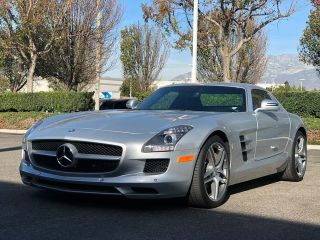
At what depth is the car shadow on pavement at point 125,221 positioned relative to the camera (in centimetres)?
475

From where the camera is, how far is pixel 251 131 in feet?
22.2

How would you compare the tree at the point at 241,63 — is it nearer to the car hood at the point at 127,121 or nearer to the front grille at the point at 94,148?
the car hood at the point at 127,121

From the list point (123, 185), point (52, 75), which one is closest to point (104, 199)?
point (123, 185)

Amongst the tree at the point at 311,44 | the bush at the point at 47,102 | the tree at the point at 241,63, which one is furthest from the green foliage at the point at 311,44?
the bush at the point at 47,102

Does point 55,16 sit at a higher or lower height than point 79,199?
higher

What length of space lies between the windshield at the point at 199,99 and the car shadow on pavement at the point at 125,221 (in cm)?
138

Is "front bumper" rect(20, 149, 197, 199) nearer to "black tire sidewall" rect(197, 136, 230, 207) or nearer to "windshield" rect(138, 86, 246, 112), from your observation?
"black tire sidewall" rect(197, 136, 230, 207)

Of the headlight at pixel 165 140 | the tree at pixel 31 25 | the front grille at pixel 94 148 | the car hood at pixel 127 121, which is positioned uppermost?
the tree at pixel 31 25

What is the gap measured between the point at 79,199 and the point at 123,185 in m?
0.99

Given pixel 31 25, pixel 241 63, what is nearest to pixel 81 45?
pixel 31 25

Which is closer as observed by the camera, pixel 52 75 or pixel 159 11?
pixel 159 11

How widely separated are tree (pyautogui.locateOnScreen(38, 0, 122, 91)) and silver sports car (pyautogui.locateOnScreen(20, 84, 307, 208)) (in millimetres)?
22204

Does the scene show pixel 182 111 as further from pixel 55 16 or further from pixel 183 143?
pixel 55 16

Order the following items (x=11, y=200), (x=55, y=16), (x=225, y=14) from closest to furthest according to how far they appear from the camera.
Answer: (x=11, y=200), (x=225, y=14), (x=55, y=16)
